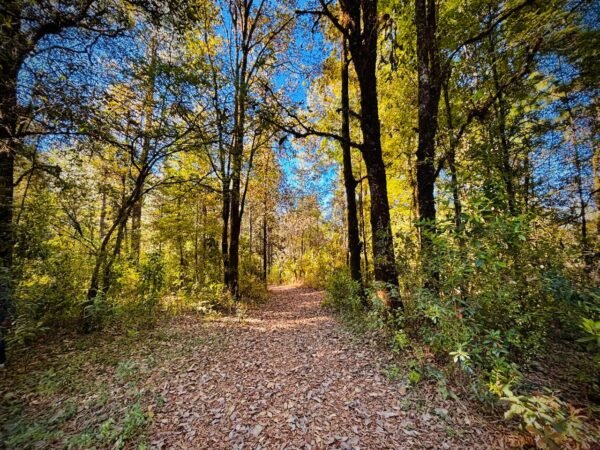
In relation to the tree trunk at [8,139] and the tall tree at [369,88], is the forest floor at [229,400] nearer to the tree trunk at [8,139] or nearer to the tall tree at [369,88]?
the tree trunk at [8,139]

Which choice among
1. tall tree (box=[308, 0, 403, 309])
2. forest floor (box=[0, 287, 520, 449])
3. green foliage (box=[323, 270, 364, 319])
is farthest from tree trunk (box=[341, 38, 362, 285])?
forest floor (box=[0, 287, 520, 449])

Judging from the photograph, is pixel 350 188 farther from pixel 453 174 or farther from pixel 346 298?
pixel 453 174

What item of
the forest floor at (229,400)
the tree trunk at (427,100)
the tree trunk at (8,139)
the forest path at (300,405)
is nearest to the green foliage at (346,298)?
the forest floor at (229,400)

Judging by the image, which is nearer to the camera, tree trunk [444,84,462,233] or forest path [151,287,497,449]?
forest path [151,287,497,449]

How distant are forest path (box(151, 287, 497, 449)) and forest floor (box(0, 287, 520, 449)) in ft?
0.04

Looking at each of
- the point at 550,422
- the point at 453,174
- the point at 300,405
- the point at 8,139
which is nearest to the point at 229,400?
the point at 300,405

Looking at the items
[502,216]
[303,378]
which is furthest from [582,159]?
[303,378]

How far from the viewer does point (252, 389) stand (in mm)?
3162

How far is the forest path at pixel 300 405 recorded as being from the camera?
7.63ft

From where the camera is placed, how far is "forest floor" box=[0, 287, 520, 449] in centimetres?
234

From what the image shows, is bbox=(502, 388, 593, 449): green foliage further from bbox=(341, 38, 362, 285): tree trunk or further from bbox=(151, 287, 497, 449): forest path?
bbox=(341, 38, 362, 285): tree trunk

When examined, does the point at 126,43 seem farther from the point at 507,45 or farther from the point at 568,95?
the point at 568,95

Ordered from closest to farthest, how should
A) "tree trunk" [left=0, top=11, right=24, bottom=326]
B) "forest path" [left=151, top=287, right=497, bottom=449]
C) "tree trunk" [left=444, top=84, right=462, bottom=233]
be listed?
"forest path" [left=151, top=287, right=497, bottom=449]
"tree trunk" [left=0, top=11, right=24, bottom=326]
"tree trunk" [left=444, top=84, right=462, bottom=233]

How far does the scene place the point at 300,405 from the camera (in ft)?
9.20
